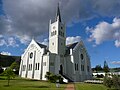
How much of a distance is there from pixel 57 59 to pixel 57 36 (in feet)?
26.6

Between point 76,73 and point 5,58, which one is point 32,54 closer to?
point 76,73

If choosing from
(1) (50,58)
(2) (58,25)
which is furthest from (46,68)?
(2) (58,25)

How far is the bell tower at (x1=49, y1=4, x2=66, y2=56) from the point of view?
174 ft

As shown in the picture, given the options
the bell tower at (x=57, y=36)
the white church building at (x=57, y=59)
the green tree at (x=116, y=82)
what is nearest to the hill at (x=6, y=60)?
the white church building at (x=57, y=59)

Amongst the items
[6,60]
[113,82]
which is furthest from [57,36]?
[6,60]

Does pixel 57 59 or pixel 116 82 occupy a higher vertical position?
pixel 57 59

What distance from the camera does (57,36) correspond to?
53219mm

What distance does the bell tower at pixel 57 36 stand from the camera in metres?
53.0

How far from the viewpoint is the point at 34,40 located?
55000 millimetres

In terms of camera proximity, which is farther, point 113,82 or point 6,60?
point 6,60

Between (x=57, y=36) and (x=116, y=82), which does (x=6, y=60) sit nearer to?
(x=57, y=36)

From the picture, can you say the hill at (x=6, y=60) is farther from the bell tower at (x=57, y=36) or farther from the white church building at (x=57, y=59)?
the bell tower at (x=57, y=36)

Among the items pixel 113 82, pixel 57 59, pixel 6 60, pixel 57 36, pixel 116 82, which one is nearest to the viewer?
pixel 116 82

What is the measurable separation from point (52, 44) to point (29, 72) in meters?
12.2
